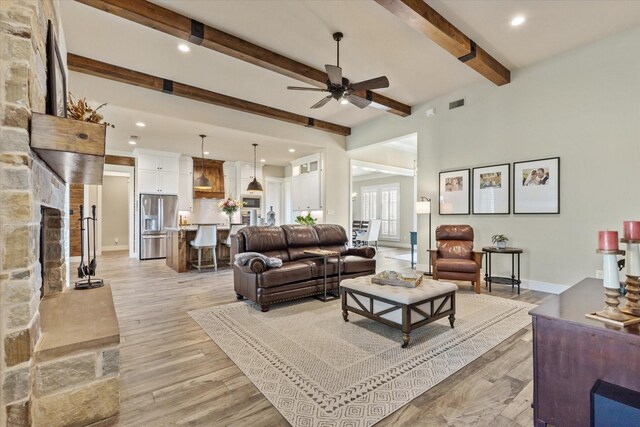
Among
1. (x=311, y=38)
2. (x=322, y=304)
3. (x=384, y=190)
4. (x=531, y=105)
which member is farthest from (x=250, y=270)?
(x=384, y=190)

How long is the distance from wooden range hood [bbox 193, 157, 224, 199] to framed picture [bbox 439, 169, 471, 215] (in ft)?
21.5

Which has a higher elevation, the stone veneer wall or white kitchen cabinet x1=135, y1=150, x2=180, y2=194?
white kitchen cabinet x1=135, y1=150, x2=180, y2=194

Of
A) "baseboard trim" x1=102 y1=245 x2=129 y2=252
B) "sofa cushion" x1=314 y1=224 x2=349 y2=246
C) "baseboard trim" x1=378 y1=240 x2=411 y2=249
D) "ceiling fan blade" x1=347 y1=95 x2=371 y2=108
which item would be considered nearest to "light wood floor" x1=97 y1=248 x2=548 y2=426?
"sofa cushion" x1=314 y1=224 x2=349 y2=246

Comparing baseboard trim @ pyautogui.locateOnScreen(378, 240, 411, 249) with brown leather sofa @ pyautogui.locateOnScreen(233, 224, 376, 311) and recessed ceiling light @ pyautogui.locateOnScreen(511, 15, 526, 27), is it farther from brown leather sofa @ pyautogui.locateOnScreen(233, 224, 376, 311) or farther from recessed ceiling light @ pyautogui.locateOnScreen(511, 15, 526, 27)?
recessed ceiling light @ pyautogui.locateOnScreen(511, 15, 526, 27)

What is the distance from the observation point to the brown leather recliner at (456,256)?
4.30 meters

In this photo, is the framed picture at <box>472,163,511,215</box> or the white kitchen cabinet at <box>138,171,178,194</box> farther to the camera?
the white kitchen cabinet at <box>138,171,178,194</box>

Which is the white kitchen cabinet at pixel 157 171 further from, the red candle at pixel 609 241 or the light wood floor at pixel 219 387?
the red candle at pixel 609 241

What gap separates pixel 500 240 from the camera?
4652 mm

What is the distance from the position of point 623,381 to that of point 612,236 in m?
0.64

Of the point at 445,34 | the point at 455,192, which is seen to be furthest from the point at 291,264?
the point at 455,192

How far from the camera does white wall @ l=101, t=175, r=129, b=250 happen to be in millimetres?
9273

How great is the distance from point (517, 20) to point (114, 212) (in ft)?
35.7

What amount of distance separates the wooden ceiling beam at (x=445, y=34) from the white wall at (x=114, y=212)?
31.8 feet

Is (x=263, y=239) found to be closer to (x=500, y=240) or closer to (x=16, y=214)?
(x=16, y=214)
